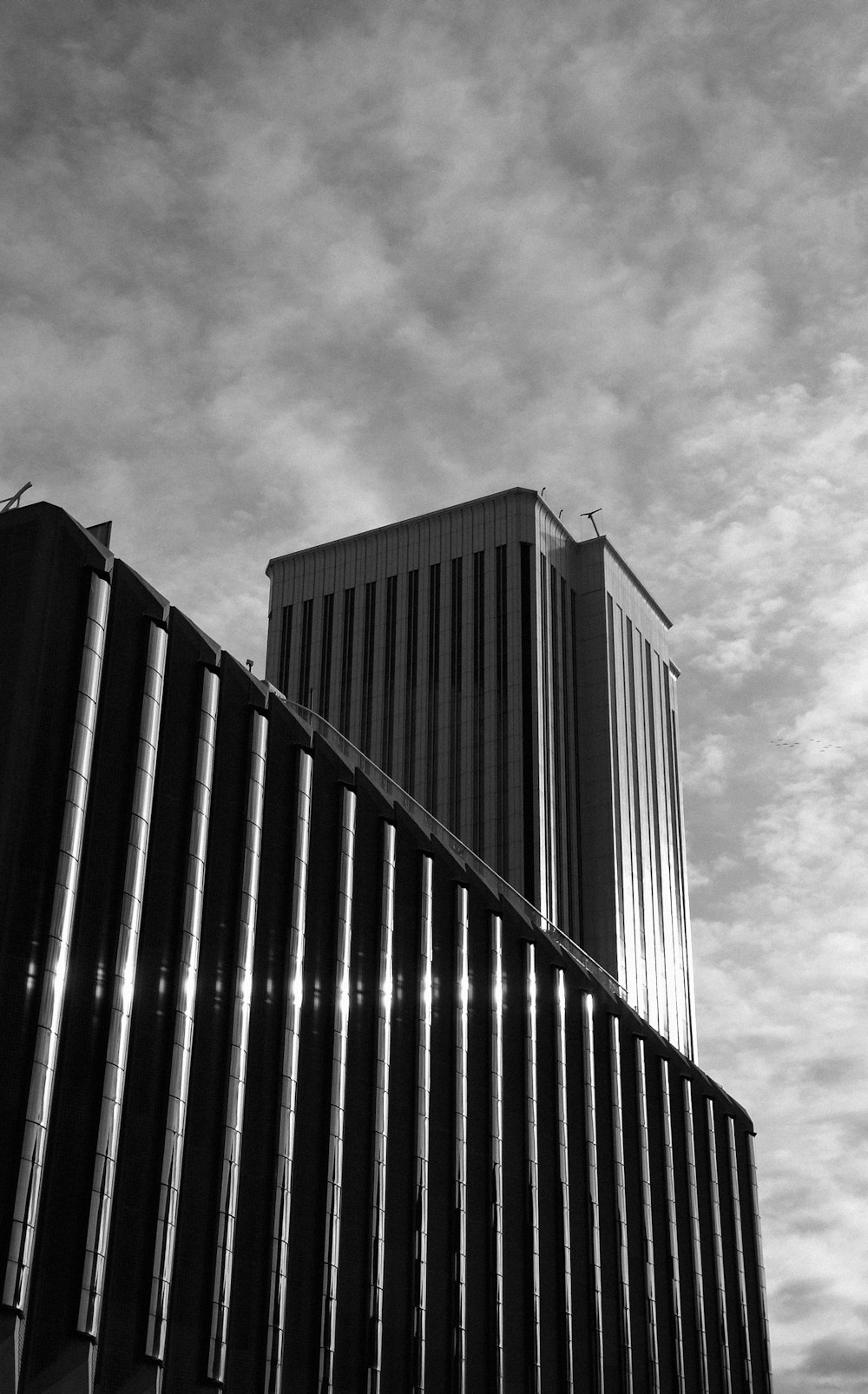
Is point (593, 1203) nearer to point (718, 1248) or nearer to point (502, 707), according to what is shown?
point (718, 1248)

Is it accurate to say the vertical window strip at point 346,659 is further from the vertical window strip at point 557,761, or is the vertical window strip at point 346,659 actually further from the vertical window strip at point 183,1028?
the vertical window strip at point 183,1028

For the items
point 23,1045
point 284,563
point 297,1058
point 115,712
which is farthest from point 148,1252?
point 284,563

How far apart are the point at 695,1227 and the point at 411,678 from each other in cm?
4427

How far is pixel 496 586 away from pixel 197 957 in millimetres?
67918

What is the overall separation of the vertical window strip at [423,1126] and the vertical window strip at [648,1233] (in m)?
19.7

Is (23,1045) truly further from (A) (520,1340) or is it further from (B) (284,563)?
(B) (284,563)

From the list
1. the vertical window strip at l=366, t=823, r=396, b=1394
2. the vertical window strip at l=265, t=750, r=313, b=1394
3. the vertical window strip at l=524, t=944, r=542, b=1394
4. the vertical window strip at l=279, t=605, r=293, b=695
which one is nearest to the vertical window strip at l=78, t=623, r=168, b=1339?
the vertical window strip at l=265, t=750, r=313, b=1394

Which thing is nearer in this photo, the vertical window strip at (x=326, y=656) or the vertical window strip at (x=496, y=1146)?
the vertical window strip at (x=496, y=1146)

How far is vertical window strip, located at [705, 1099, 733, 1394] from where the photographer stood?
73.9 metres

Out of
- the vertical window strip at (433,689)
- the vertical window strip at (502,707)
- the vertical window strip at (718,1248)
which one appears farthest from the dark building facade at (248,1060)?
the vertical window strip at (433,689)

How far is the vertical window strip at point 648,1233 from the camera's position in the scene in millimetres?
66312

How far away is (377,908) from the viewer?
171 feet

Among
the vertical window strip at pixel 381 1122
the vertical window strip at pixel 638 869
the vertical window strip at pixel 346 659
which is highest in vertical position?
the vertical window strip at pixel 346 659

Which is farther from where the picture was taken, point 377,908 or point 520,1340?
point 520,1340
